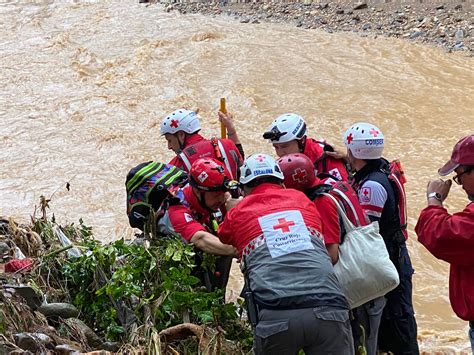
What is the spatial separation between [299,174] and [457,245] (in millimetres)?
959

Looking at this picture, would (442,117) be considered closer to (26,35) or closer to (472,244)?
(472,244)

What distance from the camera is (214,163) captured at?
4.36 meters

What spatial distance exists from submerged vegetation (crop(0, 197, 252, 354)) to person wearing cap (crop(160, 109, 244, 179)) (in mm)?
809

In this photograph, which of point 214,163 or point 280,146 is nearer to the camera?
point 214,163

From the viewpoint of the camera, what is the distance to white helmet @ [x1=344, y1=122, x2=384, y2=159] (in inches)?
179

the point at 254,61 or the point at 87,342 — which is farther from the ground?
the point at 87,342

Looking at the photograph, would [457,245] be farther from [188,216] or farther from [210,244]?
[188,216]

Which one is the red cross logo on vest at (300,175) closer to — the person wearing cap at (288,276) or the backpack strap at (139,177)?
the person wearing cap at (288,276)

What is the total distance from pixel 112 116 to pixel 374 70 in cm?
573

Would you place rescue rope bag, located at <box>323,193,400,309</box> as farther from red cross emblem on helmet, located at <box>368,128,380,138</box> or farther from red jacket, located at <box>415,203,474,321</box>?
red cross emblem on helmet, located at <box>368,128,380,138</box>

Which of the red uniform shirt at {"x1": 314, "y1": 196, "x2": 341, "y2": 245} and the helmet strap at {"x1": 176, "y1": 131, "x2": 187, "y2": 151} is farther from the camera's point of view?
the helmet strap at {"x1": 176, "y1": 131, "x2": 187, "y2": 151}

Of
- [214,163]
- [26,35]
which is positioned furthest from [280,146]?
[26,35]

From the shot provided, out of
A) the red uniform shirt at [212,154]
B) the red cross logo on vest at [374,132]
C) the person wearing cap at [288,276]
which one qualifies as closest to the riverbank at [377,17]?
the red uniform shirt at [212,154]

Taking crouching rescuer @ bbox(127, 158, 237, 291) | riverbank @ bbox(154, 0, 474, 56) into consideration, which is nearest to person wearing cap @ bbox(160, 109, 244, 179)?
crouching rescuer @ bbox(127, 158, 237, 291)
